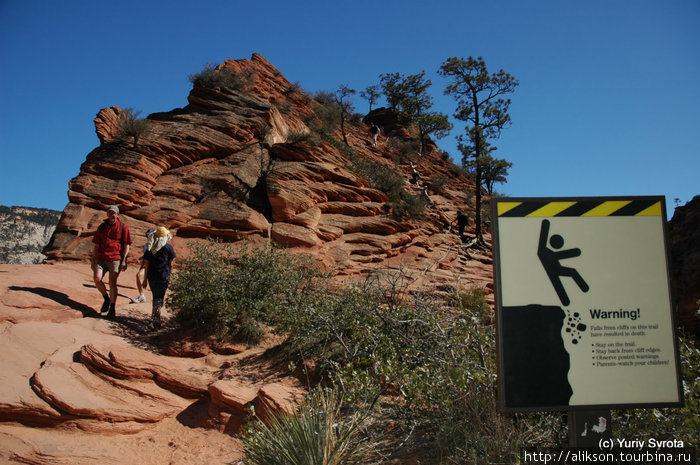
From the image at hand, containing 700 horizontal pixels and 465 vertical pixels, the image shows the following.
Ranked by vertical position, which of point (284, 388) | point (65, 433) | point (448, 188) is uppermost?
point (448, 188)

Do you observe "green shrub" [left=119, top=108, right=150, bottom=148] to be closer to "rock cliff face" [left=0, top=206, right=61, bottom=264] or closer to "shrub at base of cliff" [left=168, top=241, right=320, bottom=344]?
"shrub at base of cliff" [left=168, top=241, right=320, bottom=344]

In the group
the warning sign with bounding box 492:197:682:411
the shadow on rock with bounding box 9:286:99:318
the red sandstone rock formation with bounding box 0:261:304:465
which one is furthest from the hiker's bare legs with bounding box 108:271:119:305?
the warning sign with bounding box 492:197:682:411

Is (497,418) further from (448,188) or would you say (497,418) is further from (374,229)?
(448,188)

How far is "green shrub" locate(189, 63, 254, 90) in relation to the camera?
16.0 meters

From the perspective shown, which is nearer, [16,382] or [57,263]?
[16,382]

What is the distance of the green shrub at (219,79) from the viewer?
16016mm

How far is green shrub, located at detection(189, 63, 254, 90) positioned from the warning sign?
615 inches

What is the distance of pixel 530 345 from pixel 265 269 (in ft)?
17.0

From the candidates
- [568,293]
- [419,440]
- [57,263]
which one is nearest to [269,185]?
[57,263]

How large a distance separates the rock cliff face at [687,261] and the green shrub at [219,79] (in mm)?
14953

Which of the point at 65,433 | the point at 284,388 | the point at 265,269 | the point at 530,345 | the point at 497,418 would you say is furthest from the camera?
the point at 265,269

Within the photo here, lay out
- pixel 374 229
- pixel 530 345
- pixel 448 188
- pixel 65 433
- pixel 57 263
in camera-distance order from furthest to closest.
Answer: pixel 448 188, pixel 374 229, pixel 57 263, pixel 65 433, pixel 530 345

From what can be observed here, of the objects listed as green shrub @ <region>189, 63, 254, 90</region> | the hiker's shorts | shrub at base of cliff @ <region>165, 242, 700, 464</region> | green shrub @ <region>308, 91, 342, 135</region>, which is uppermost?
green shrub @ <region>308, 91, 342, 135</region>

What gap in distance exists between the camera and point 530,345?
8.25 ft
